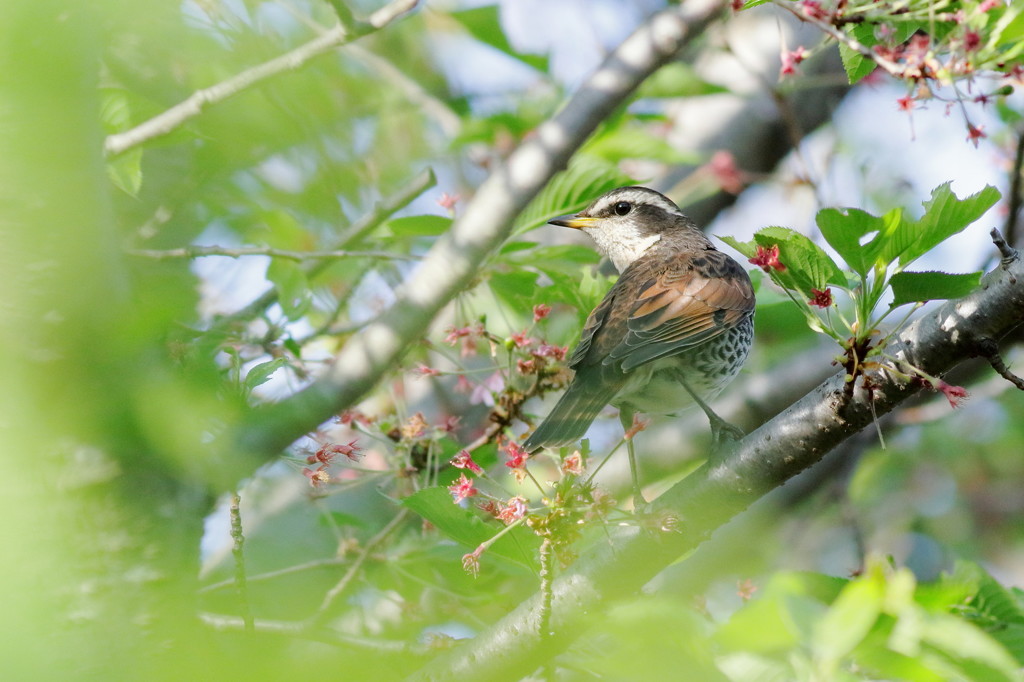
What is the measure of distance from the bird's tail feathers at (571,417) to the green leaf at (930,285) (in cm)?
124

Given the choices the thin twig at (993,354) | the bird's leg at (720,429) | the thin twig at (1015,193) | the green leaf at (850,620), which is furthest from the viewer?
the thin twig at (1015,193)

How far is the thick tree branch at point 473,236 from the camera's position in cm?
333

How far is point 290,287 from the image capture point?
3.85 m

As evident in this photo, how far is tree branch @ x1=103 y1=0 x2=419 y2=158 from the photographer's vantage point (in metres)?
3.12

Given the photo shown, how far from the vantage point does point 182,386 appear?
224cm

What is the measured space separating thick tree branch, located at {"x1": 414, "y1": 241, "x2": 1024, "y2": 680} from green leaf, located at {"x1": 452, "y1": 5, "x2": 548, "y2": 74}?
9.72 ft

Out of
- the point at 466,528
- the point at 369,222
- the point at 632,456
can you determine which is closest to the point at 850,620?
the point at 466,528

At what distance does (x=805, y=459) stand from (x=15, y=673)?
2135 millimetres

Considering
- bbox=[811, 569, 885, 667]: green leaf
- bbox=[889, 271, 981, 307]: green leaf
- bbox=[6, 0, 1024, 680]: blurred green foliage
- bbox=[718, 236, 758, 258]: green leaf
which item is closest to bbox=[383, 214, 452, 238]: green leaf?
bbox=[6, 0, 1024, 680]: blurred green foliage

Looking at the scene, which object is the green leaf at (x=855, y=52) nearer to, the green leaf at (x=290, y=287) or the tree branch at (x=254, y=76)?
the tree branch at (x=254, y=76)

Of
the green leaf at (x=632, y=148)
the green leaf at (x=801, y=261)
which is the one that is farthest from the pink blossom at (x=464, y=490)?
the green leaf at (x=632, y=148)

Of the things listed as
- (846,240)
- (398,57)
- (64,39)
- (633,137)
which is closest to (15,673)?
(64,39)

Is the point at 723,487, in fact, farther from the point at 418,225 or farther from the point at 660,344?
the point at 418,225

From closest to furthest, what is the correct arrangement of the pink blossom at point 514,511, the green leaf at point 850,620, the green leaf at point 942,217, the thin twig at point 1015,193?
the green leaf at point 850,620 < the green leaf at point 942,217 < the pink blossom at point 514,511 < the thin twig at point 1015,193
